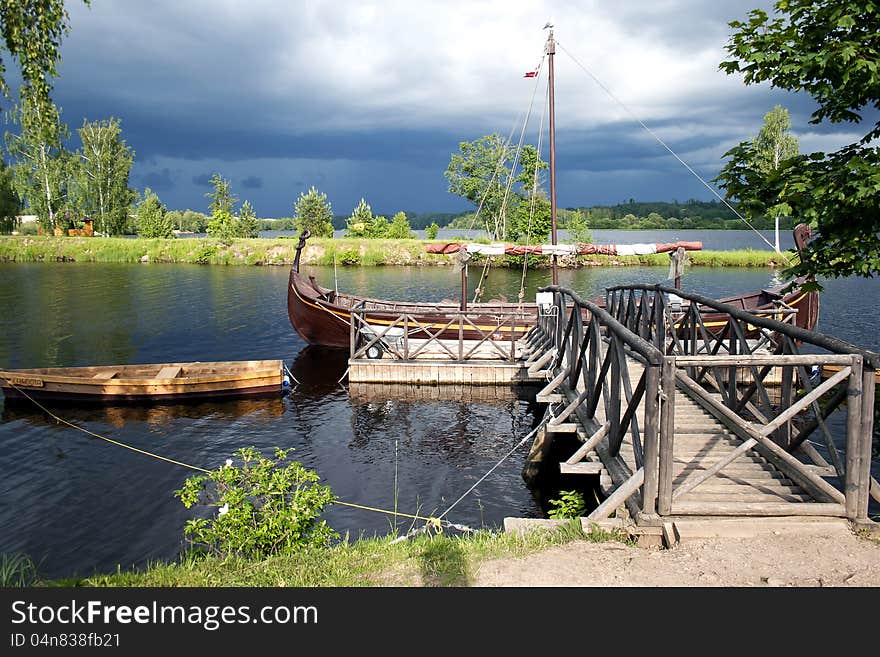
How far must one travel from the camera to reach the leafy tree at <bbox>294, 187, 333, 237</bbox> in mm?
76062

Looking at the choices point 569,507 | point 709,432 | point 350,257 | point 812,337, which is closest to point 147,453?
point 569,507

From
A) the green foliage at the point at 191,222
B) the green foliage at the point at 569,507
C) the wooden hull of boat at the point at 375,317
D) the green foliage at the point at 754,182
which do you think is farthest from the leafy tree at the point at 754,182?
the green foliage at the point at 191,222

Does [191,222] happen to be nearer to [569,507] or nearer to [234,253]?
[234,253]

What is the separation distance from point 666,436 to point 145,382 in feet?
49.0

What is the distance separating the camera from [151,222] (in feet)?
237

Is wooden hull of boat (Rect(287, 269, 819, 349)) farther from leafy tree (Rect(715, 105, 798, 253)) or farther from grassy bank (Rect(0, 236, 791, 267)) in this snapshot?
grassy bank (Rect(0, 236, 791, 267))

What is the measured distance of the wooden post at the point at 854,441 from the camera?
5.57m

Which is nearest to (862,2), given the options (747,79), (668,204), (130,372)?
(747,79)

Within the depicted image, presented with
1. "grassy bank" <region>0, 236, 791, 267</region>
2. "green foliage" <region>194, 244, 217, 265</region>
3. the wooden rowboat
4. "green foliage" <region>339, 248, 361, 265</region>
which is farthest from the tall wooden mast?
"green foliage" <region>194, 244, 217, 265</region>

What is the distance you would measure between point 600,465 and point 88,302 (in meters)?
37.3

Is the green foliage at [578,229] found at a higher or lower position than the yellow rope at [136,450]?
higher

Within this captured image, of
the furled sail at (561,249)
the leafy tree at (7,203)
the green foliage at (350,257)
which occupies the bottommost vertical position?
the furled sail at (561,249)

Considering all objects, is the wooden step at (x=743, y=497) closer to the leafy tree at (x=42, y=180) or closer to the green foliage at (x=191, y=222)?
the leafy tree at (x=42, y=180)

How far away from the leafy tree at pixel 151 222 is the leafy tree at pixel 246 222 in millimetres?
8077
